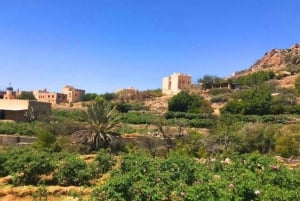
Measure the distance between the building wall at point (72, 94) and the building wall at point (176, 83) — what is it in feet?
60.7

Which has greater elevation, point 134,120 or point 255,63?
point 255,63

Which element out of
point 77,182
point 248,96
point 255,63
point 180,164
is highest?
point 255,63

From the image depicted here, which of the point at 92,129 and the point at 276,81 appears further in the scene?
the point at 276,81

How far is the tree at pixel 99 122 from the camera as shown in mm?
24172

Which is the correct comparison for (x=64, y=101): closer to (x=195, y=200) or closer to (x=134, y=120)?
(x=134, y=120)

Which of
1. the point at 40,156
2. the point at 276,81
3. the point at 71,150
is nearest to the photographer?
the point at 40,156

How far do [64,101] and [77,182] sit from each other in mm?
72846

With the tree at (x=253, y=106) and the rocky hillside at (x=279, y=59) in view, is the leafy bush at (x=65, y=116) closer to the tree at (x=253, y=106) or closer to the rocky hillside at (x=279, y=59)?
the tree at (x=253, y=106)

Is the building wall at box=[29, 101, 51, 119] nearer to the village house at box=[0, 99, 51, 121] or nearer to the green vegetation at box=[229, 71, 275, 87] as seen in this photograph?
the village house at box=[0, 99, 51, 121]

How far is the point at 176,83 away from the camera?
8475 cm

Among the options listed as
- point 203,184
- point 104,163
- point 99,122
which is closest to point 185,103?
point 99,122

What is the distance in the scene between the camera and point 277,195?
7250 millimetres

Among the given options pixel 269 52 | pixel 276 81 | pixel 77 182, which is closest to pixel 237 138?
pixel 77 182

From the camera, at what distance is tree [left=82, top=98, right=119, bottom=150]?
2417 cm
